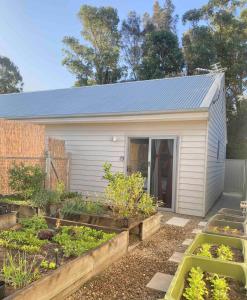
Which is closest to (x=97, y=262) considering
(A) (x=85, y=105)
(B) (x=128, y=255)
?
(B) (x=128, y=255)

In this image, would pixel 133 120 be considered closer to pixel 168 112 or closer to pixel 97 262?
pixel 168 112

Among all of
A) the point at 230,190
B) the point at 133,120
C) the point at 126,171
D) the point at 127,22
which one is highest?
the point at 127,22

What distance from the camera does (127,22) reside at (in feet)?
91.7

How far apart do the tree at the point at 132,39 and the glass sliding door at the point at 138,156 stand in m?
19.8

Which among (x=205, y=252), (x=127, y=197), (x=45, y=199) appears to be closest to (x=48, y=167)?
(x=45, y=199)

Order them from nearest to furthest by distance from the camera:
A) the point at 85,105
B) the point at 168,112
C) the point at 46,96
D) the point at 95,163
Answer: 1. the point at 168,112
2. the point at 95,163
3. the point at 85,105
4. the point at 46,96

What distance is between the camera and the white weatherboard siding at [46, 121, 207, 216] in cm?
718

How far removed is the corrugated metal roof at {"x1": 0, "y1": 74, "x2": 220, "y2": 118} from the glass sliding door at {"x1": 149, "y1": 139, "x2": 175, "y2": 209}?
973 millimetres

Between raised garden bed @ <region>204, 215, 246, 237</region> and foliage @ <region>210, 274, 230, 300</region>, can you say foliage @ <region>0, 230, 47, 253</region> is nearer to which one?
foliage @ <region>210, 274, 230, 300</region>

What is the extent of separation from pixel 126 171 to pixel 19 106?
20.5ft

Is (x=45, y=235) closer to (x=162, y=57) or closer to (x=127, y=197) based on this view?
(x=127, y=197)

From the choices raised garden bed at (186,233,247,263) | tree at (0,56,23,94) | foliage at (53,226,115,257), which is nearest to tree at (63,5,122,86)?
tree at (0,56,23,94)

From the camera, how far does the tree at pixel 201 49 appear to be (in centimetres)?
2009

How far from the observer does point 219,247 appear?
375 cm
